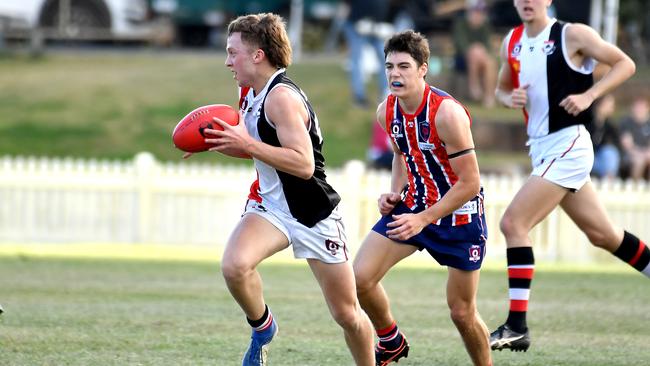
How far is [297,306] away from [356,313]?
144 inches

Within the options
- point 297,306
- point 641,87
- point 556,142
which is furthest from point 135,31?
point 556,142

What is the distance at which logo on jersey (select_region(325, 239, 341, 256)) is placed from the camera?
5.69 metres

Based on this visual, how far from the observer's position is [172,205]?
14.9 m

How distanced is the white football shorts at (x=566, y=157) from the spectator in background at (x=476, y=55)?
1072 centimetres

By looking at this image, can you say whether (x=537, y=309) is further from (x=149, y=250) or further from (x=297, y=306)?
(x=149, y=250)

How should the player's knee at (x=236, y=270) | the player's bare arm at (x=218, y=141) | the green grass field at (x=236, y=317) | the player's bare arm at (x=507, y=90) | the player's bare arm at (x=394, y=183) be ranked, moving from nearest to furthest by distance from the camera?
the player's bare arm at (x=218, y=141) → the player's knee at (x=236, y=270) → the player's bare arm at (x=394, y=183) → the green grass field at (x=236, y=317) → the player's bare arm at (x=507, y=90)

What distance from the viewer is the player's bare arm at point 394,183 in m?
6.17

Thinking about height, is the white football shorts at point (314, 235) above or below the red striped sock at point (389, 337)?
above

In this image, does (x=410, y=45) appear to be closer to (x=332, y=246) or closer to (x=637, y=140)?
(x=332, y=246)

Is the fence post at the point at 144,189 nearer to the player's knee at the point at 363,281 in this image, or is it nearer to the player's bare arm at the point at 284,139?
the player's knee at the point at 363,281

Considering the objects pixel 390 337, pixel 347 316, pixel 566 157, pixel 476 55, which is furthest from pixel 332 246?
pixel 476 55

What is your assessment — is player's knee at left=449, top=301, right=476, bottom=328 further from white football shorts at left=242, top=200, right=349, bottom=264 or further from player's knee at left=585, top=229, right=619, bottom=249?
player's knee at left=585, top=229, right=619, bottom=249

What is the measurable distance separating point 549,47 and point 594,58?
0.93 feet

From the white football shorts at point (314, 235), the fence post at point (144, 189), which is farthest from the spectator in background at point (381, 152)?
the white football shorts at point (314, 235)
